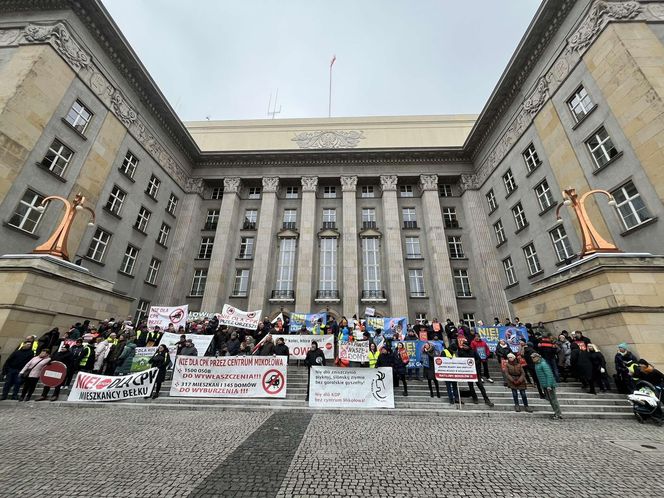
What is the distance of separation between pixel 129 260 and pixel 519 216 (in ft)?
102

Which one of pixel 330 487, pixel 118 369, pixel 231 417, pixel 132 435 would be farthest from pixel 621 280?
pixel 118 369

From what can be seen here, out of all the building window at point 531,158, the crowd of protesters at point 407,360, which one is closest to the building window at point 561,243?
the building window at point 531,158

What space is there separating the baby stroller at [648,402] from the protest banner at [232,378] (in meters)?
10.6

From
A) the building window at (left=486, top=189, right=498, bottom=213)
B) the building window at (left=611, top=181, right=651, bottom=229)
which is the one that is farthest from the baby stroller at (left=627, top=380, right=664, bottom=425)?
the building window at (left=486, top=189, right=498, bottom=213)

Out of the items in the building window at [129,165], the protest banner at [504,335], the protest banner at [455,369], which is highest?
the building window at [129,165]

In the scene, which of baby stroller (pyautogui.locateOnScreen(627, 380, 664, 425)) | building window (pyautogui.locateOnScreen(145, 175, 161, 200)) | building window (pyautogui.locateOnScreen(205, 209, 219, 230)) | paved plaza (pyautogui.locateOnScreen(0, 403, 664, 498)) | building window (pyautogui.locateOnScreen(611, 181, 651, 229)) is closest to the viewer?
paved plaza (pyautogui.locateOnScreen(0, 403, 664, 498))

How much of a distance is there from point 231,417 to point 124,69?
26.4 metres

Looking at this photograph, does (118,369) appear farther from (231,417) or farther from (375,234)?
(375,234)

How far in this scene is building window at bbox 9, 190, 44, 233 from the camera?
14.8 meters

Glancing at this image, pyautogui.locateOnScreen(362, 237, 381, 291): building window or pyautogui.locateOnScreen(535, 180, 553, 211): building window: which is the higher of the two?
pyautogui.locateOnScreen(535, 180, 553, 211): building window

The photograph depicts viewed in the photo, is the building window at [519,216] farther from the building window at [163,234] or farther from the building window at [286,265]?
the building window at [163,234]

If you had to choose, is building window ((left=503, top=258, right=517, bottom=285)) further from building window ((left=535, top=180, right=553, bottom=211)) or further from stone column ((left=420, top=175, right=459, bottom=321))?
building window ((left=535, top=180, right=553, bottom=211))

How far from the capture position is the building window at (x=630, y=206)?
13.2m

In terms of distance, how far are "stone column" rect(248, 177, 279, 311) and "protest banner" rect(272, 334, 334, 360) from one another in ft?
34.2
